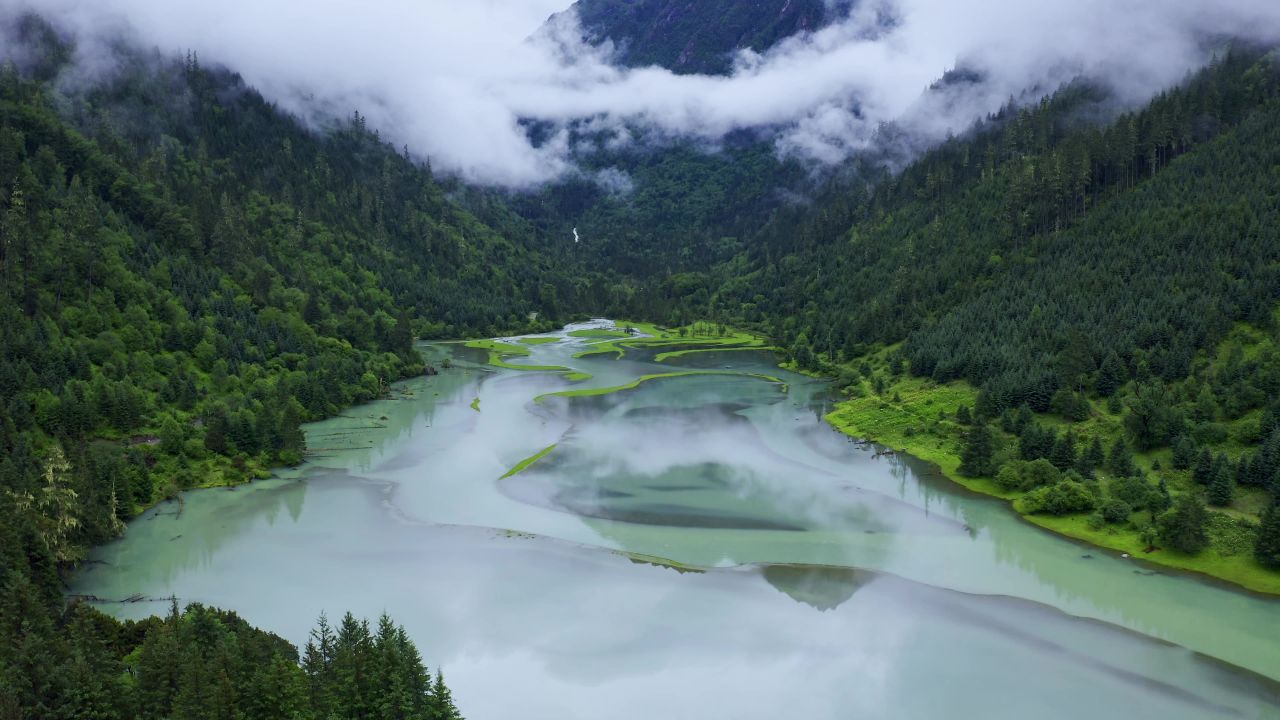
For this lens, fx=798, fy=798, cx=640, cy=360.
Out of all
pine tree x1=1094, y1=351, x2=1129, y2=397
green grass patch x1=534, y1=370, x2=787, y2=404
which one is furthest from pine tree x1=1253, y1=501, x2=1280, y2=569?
green grass patch x1=534, y1=370, x2=787, y2=404

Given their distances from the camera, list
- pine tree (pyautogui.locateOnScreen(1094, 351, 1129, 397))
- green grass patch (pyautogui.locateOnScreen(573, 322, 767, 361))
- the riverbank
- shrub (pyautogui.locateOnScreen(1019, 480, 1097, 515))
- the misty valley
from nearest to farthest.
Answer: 1. the misty valley
2. the riverbank
3. shrub (pyautogui.locateOnScreen(1019, 480, 1097, 515))
4. pine tree (pyautogui.locateOnScreen(1094, 351, 1129, 397))
5. green grass patch (pyautogui.locateOnScreen(573, 322, 767, 361))

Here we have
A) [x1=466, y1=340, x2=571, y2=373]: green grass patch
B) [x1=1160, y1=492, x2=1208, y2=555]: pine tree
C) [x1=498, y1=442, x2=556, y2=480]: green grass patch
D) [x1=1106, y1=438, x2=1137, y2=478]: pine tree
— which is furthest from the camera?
[x1=466, y1=340, x2=571, y2=373]: green grass patch

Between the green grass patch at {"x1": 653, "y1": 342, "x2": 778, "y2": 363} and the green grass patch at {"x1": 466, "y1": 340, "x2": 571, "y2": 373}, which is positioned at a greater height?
the green grass patch at {"x1": 653, "y1": 342, "x2": 778, "y2": 363}

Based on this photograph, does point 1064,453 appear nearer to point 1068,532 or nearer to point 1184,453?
point 1184,453

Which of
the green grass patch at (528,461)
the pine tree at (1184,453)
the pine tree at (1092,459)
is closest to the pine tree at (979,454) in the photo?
the pine tree at (1092,459)

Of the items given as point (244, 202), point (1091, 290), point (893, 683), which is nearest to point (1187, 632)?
point (893, 683)

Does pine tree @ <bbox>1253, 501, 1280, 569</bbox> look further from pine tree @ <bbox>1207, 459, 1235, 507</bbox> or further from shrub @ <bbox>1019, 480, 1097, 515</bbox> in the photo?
shrub @ <bbox>1019, 480, 1097, 515</bbox>

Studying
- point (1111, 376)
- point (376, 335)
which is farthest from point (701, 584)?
point (376, 335)

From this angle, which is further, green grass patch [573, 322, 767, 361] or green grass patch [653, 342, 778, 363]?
green grass patch [573, 322, 767, 361]

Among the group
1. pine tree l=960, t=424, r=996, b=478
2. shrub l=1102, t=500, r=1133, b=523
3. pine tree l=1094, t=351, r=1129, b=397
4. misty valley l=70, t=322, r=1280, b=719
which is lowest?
misty valley l=70, t=322, r=1280, b=719

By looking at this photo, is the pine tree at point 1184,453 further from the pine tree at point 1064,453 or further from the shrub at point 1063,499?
the shrub at point 1063,499
